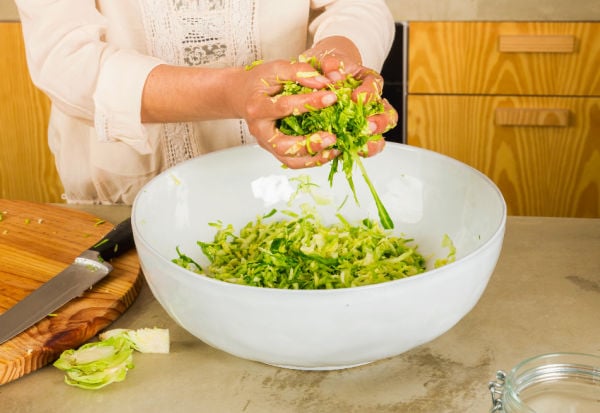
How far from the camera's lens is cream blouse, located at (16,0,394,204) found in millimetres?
1353

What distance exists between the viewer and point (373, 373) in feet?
3.09

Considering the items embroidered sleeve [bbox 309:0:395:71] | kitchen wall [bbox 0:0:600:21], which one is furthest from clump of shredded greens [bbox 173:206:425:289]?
kitchen wall [bbox 0:0:600:21]

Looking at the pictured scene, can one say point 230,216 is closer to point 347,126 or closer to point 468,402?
point 347,126

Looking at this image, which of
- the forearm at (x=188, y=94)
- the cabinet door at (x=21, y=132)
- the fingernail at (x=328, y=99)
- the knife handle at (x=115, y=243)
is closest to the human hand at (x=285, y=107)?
the fingernail at (x=328, y=99)

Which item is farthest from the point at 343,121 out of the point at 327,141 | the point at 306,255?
the point at 306,255

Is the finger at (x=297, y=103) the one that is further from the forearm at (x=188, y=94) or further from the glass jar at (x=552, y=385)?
the glass jar at (x=552, y=385)

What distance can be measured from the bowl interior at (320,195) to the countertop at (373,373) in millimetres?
103

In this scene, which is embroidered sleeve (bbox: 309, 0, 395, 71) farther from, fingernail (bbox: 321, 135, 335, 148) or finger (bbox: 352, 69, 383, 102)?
fingernail (bbox: 321, 135, 335, 148)

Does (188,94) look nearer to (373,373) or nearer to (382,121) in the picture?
(382,121)

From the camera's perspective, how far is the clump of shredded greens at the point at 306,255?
1013 mm

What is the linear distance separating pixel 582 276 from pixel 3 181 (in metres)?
2.25

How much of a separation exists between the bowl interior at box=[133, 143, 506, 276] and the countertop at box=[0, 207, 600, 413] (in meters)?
0.10

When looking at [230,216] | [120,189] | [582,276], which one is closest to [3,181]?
[120,189]

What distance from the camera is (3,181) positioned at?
2850 mm
